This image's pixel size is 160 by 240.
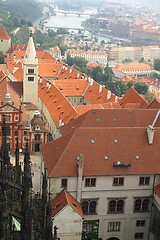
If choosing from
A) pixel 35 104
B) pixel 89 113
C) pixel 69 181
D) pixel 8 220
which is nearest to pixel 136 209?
pixel 69 181

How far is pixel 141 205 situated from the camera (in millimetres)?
44125

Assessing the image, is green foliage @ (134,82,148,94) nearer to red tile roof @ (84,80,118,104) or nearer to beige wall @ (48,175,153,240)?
red tile roof @ (84,80,118,104)

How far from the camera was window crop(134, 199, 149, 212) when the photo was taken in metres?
43.9

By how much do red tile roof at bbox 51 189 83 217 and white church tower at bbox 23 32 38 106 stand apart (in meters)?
39.7

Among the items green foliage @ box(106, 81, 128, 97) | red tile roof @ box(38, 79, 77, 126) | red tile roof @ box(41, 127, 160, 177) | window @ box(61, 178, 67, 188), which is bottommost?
window @ box(61, 178, 67, 188)

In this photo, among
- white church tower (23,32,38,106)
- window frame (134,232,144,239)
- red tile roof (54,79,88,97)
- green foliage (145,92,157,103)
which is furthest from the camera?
green foliage (145,92,157,103)

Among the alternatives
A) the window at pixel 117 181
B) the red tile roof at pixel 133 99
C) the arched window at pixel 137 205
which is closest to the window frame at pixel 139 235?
the arched window at pixel 137 205

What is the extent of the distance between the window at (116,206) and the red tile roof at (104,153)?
3216 mm

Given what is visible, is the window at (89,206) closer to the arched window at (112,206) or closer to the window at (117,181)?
the arched window at (112,206)

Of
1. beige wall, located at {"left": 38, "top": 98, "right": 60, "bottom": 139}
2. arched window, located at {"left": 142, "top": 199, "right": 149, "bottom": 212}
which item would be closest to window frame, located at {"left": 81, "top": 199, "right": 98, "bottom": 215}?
arched window, located at {"left": 142, "top": 199, "right": 149, "bottom": 212}

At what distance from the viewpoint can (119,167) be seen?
140ft

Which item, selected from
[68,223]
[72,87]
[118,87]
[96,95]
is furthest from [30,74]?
[118,87]

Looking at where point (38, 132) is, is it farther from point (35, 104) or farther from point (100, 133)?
point (100, 133)

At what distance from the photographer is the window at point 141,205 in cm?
4392
